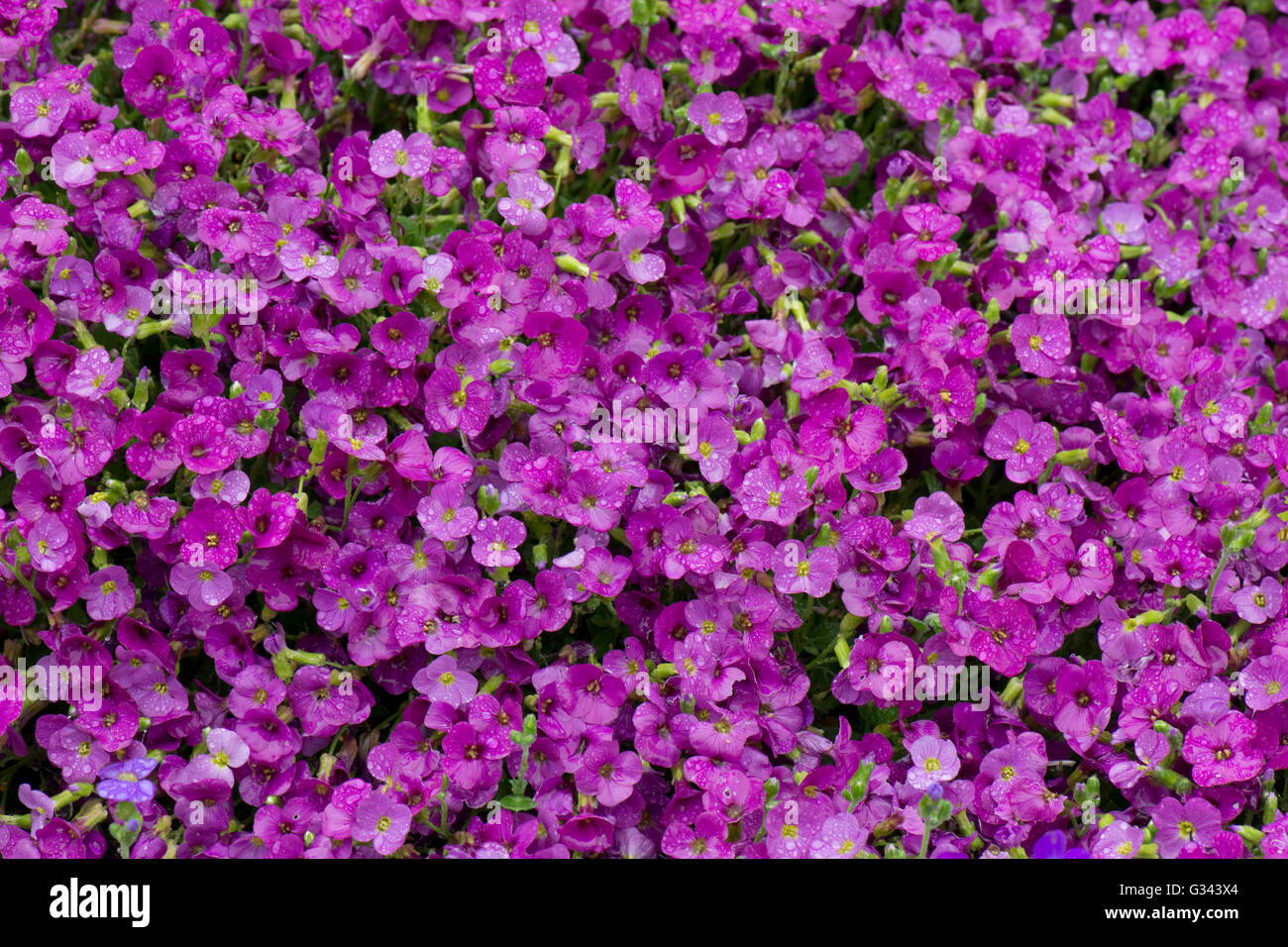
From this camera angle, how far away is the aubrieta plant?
2.74 metres

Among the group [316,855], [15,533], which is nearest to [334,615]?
[316,855]

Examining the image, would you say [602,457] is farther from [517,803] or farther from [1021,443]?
[1021,443]

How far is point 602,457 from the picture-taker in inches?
114

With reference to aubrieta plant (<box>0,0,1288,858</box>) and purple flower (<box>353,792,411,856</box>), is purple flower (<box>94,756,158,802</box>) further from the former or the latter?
purple flower (<box>353,792,411,856</box>)

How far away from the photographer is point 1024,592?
2.90 m

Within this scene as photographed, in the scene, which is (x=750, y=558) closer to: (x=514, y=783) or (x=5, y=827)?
(x=514, y=783)

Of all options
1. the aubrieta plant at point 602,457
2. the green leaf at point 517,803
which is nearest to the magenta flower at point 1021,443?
the aubrieta plant at point 602,457

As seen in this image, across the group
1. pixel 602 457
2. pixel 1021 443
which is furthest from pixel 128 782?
pixel 1021 443

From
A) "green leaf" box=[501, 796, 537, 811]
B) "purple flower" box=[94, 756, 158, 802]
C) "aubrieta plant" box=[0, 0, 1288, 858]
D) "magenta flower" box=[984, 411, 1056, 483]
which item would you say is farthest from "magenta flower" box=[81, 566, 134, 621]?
"magenta flower" box=[984, 411, 1056, 483]

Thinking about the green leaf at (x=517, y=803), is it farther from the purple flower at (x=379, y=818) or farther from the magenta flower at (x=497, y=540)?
the magenta flower at (x=497, y=540)

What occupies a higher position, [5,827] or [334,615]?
[334,615]

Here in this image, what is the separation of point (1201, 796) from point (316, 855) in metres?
1.90

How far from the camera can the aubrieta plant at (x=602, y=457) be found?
2744mm
